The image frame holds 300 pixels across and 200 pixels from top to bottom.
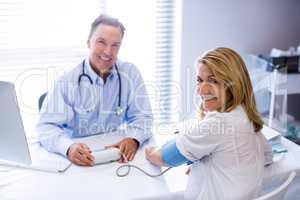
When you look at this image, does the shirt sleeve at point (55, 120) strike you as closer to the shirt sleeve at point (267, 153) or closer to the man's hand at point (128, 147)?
the man's hand at point (128, 147)

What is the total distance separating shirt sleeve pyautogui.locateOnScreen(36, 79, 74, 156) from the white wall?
3.12ft

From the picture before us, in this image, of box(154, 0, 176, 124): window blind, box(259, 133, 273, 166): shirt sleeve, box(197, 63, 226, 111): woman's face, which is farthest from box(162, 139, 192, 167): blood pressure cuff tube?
box(154, 0, 176, 124): window blind

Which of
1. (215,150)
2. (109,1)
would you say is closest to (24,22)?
(109,1)

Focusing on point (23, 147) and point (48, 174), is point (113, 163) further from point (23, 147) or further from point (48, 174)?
point (23, 147)

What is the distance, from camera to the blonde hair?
1224mm

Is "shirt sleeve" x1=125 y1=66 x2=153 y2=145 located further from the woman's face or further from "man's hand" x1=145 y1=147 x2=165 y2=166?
the woman's face

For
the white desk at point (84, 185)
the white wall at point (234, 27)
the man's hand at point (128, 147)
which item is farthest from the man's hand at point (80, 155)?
the white wall at point (234, 27)

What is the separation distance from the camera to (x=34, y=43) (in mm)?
2322

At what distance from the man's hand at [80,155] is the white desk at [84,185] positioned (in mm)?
25

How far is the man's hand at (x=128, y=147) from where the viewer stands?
1.53 m

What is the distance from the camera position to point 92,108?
182 cm

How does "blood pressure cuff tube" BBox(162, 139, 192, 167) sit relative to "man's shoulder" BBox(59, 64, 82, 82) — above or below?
below

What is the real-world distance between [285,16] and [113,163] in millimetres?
1874

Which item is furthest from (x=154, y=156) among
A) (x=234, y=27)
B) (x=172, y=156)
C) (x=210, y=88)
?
(x=234, y=27)
